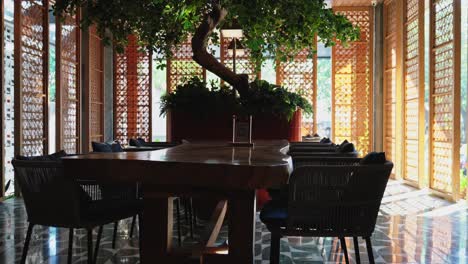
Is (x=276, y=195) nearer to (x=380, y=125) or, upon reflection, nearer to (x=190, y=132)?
(x=190, y=132)

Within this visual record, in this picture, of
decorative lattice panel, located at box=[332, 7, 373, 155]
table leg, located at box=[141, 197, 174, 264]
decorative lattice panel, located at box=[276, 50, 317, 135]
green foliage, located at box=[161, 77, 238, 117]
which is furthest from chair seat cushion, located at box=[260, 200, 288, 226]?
decorative lattice panel, located at box=[332, 7, 373, 155]

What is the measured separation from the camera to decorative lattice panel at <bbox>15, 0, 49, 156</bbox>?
552 centimetres

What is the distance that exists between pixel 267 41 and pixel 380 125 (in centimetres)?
490

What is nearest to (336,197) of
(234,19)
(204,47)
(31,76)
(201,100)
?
(204,47)

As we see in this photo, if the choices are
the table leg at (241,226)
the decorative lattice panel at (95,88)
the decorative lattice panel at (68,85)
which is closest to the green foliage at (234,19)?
the table leg at (241,226)

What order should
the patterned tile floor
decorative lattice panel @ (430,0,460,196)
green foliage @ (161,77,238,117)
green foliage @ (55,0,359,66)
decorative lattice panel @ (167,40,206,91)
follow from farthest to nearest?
1. decorative lattice panel @ (167,40,206,91)
2. decorative lattice panel @ (430,0,460,196)
3. green foliage @ (161,77,238,117)
4. green foliage @ (55,0,359,66)
5. the patterned tile floor

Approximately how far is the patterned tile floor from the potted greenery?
1.04 meters

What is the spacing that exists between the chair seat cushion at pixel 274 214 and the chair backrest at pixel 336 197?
70 millimetres

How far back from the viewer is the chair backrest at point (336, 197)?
1899 mm

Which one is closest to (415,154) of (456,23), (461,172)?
(461,172)

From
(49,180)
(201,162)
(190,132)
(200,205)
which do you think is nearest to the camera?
(201,162)

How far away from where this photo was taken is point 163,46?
4637mm

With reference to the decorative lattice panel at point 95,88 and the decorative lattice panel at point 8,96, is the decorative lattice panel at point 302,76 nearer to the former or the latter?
the decorative lattice panel at point 95,88

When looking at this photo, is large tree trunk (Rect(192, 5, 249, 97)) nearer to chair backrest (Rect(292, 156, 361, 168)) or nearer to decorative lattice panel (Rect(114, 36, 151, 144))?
chair backrest (Rect(292, 156, 361, 168))
